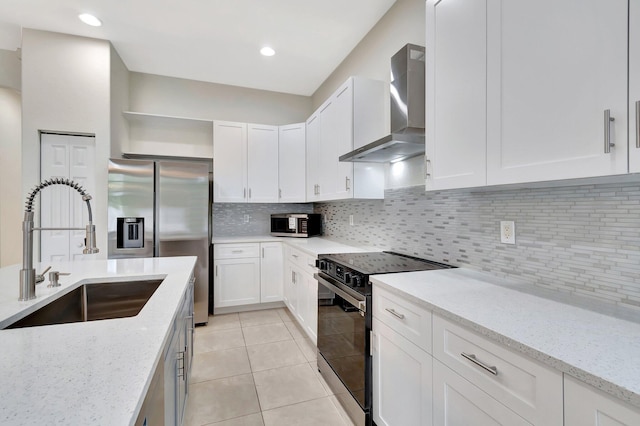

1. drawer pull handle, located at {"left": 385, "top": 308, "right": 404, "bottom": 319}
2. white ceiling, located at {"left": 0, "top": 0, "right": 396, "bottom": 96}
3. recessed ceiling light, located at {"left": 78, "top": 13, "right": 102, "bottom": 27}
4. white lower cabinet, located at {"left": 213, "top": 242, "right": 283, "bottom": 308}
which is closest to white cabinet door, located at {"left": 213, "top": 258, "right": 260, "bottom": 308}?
white lower cabinet, located at {"left": 213, "top": 242, "right": 283, "bottom": 308}

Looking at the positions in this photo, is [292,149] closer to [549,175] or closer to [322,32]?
[322,32]

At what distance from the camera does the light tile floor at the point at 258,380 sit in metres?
1.83

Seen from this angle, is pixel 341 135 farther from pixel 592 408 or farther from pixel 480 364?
pixel 592 408

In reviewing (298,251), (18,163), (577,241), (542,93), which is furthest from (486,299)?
(18,163)

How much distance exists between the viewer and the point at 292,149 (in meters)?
3.81

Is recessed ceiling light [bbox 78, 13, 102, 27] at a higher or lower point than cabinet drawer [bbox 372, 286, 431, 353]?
higher

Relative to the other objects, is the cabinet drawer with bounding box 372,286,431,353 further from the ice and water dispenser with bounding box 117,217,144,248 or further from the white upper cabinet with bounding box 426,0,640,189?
the ice and water dispenser with bounding box 117,217,144,248

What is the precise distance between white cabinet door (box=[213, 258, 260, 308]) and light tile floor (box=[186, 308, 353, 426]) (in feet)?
1.16

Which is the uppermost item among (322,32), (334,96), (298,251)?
(322,32)

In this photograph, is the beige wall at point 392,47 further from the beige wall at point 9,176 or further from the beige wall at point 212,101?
the beige wall at point 9,176

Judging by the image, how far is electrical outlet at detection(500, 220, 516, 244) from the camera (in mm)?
1453

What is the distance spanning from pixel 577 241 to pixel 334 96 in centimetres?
218

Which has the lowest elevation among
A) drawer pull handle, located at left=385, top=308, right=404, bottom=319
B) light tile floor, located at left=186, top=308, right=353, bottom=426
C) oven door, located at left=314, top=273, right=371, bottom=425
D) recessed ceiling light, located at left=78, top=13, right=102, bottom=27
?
light tile floor, located at left=186, top=308, right=353, bottom=426

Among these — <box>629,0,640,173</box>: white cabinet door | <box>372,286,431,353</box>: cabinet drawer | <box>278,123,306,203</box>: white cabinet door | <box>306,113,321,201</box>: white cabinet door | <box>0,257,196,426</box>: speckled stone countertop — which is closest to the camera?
<box>0,257,196,426</box>: speckled stone countertop
